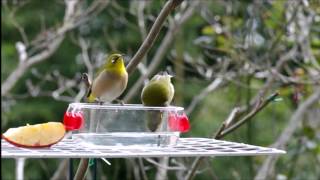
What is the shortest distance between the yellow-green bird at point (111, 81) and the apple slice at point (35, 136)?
0.20m

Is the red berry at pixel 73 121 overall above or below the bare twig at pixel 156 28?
below

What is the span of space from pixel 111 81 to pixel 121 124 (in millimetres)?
163

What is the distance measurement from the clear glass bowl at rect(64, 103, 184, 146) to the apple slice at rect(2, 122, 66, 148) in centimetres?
6

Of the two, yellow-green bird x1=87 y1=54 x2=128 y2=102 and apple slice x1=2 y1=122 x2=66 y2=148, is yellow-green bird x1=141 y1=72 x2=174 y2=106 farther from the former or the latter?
apple slice x1=2 y1=122 x2=66 y2=148

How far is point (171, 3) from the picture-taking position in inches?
68.4

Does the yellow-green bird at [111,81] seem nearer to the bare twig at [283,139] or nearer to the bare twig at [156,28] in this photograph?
the bare twig at [156,28]

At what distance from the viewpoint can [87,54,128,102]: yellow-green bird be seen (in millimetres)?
1828

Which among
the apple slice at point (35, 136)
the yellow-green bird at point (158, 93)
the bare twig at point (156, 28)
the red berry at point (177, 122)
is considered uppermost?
the bare twig at point (156, 28)

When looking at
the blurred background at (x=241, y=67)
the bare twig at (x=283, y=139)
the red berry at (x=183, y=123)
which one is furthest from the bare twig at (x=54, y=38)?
the red berry at (x=183, y=123)

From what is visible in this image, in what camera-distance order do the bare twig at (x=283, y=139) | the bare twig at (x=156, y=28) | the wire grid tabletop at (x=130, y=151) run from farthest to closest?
the bare twig at (x=283, y=139) → the bare twig at (x=156, y=28) → the wire grid tabletop at (x=130, y=151)

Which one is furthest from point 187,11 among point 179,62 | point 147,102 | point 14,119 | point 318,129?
point 14,119

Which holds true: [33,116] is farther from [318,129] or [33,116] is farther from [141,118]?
[141,118]

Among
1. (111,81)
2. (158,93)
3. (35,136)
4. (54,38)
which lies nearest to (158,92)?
(158,93)

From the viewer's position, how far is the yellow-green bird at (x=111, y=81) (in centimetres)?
183
